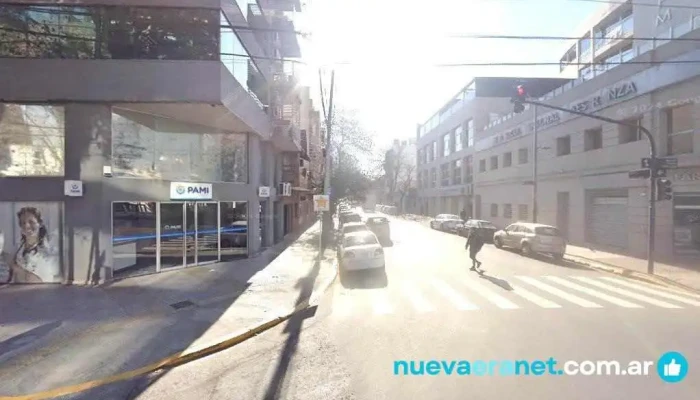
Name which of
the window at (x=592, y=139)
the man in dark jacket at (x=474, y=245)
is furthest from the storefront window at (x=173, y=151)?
the window at (x=592, y=139)

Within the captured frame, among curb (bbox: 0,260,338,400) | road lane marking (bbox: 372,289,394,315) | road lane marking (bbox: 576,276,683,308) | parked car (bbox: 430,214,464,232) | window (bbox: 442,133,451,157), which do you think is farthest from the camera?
window (bbox: 442,133,451,157)

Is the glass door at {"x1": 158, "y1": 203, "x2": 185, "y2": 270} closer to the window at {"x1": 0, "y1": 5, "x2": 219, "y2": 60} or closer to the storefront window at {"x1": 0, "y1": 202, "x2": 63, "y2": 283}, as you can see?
the storefront window at {"x1": 0, "y1": 202, "x2": 63, "y2": 283}

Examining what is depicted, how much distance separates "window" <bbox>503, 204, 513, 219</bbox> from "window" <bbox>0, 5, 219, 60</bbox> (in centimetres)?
2534

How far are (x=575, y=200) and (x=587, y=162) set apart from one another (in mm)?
2259

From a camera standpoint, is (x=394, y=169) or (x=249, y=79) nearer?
(x=249, y=79)

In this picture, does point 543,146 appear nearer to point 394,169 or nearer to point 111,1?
point 111,1

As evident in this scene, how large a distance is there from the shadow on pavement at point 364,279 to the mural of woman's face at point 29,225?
27.3 feet

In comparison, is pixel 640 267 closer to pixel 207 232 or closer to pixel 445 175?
pixel 207 232

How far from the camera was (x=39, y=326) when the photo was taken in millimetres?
7035

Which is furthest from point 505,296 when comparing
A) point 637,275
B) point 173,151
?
point 173,151

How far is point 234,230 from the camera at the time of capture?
14.2 m

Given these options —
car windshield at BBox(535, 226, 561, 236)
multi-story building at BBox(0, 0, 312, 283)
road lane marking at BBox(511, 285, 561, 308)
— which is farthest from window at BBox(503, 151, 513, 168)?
multi-story building at BBox(0, 0, 312, 283)

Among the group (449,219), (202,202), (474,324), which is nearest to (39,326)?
(202,202)

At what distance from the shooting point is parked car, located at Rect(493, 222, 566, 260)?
15875 mm
